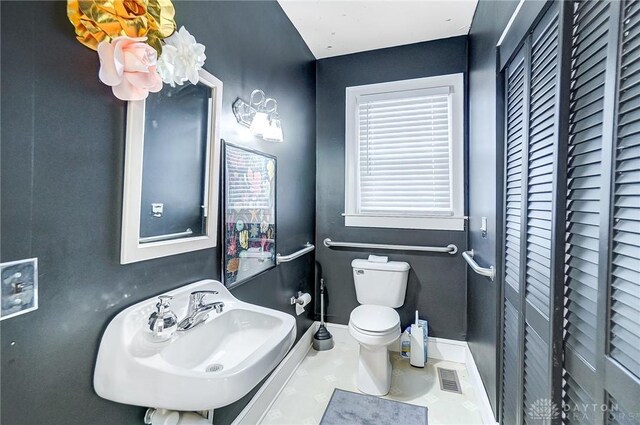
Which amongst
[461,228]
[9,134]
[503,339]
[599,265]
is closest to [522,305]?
[503,339]

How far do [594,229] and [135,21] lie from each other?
1.34 m

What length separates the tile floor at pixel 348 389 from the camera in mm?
1687

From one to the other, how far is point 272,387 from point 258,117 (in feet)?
5.30

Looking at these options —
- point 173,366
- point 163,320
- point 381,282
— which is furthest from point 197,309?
point 381,282

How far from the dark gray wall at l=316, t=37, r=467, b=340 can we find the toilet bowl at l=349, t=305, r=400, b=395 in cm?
58

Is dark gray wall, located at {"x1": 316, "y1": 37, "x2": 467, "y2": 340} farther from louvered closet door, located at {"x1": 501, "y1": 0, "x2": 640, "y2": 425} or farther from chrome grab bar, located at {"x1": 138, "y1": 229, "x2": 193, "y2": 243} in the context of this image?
chrome grab bar, located at {"x1": 138, "y1": 229, "x2": 193, "y2": 243}

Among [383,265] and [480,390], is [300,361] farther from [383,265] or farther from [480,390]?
[480,390]

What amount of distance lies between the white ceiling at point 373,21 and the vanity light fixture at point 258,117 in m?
0.80

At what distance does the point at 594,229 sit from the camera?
0.75 metres

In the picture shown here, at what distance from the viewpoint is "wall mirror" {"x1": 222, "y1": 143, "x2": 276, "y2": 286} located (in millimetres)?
1418

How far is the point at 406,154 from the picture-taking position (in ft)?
7.90

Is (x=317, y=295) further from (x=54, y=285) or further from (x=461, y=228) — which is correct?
(x=54, y=285)

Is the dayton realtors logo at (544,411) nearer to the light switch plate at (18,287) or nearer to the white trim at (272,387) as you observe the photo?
the white trim at (272,387)

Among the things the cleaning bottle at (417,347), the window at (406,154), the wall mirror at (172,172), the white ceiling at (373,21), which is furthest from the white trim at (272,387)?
the white ceiling at (373,21)
